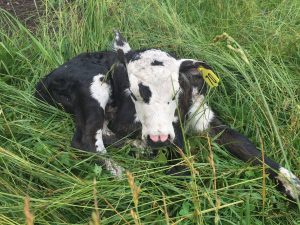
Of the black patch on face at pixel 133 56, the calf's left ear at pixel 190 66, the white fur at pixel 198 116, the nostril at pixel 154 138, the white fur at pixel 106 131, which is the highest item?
the black patch on face at pixel 133 56

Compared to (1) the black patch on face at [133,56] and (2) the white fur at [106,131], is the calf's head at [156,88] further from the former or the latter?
(2) the white fur at [106,131]

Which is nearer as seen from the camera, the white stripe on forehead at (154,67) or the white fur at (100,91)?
the white stripe on forehead at (154,67)

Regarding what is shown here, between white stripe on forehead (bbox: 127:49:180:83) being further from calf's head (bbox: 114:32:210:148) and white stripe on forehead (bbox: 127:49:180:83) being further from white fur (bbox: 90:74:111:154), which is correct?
white fur (bbox: 90:74:111:154)

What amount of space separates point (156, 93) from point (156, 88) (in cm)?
3

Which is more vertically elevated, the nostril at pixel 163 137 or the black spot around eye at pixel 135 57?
the black spot around eye at pixel 135 57

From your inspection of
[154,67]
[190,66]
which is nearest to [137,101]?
[154,67]

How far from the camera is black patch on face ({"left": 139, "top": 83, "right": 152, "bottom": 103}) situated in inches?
122

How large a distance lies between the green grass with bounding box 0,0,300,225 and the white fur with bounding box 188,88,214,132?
0.53ft

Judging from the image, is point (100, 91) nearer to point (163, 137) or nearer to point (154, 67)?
point (154, 67)

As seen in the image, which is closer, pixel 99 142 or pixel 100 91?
pixel 99 142

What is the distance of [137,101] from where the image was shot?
3219 millimetres

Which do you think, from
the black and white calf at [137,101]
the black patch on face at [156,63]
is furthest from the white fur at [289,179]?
the black patch on face at [156,63]

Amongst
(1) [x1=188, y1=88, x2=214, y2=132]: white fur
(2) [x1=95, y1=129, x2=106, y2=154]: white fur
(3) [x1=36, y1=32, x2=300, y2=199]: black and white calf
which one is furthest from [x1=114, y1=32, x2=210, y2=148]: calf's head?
(2) [x1=95, y1=129, x2=106, y2=154]: white fur

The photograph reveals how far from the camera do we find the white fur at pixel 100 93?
3402 millimetres
